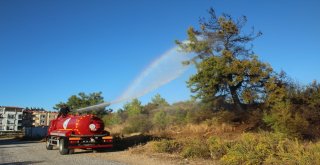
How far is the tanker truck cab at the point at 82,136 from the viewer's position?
63.3 feet

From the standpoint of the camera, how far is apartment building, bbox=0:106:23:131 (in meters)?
149

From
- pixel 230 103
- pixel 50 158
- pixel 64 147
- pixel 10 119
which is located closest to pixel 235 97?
pixel 230 103

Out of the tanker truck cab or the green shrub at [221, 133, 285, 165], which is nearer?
the green shrub at [221, 133, 285, 165]

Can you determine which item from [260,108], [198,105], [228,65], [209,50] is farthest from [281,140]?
[198,105]

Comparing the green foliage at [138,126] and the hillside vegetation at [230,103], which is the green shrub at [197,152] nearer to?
the hillside vegetation at [230,103]

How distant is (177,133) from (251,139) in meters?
15.4

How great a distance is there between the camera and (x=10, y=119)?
15162 centimetres

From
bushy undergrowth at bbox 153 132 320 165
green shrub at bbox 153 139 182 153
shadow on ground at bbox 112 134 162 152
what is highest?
shadow on ground at bbox 112 134 162 152

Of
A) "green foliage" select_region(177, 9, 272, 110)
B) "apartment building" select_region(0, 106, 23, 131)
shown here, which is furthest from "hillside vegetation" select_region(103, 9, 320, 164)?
"apartment building" select_region(0, 106, 23, 131)

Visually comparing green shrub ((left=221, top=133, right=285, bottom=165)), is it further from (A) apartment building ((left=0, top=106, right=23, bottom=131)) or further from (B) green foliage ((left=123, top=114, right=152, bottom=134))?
(A) apartment building ((left=0, top=106, right=23, bottom=131))

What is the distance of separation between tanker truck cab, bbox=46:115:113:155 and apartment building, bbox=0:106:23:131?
461ft

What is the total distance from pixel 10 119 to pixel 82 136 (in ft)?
476

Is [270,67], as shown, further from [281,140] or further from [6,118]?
[6,118]

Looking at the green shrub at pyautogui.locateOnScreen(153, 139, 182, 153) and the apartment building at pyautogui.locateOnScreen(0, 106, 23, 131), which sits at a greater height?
the apartment building at pyautogui.locateOnScreen(0, 106, 23, 131)
